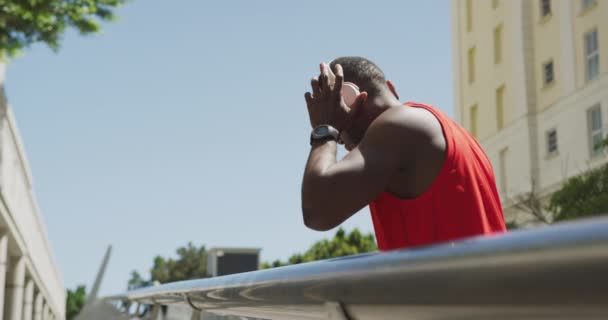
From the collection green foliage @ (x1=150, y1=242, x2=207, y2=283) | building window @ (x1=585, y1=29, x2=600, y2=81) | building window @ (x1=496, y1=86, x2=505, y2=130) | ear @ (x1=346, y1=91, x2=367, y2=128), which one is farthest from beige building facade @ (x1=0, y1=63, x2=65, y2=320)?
green foliage @ (x1=150, y1=242, x2=207, y2=283)

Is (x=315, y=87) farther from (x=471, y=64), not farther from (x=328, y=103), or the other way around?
(x=471, y=64)

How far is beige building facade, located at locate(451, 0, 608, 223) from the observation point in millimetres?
35438

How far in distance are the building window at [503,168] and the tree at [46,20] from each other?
27328 millimetres

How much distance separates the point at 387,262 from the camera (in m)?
1.00

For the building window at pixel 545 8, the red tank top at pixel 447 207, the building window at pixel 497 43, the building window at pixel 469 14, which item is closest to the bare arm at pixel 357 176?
the red tank top at pixel 447 207

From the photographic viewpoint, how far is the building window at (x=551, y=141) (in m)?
38.9

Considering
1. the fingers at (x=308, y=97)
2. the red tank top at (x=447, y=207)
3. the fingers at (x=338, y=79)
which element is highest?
the fingers at (x=338, y=79)

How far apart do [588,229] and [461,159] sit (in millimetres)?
1735

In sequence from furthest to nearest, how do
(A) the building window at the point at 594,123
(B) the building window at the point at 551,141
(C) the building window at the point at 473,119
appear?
(C) the building window at the point at 473,119 < (B) the building window at the point at 551,141 < (A) the building window at the point at 594,123

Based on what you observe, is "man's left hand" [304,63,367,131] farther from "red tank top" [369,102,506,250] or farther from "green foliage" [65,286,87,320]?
"green foliage" [65,286,87,320]

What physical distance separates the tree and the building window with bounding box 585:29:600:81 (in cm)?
2195

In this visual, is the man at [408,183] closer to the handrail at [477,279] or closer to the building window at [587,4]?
the handrail at [477,279]

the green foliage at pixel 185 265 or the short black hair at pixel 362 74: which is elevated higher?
the short black hair at pixel 362 74

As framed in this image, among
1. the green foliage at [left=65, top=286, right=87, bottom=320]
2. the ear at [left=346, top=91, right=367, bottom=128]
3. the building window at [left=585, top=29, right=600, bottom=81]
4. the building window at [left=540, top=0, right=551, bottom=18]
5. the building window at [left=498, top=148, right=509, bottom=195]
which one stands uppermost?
the building window at [left=540, top=0, right=551, bottom=18]
